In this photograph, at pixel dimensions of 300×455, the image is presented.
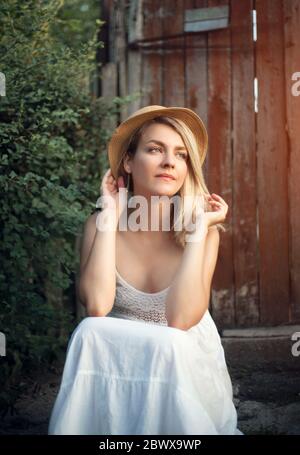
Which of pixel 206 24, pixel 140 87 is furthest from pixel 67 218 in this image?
pixel 206 24

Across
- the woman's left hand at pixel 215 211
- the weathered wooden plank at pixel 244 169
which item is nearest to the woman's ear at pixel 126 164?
the woman's left hand at pixel 215 211

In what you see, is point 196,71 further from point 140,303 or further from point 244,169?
point 140,303

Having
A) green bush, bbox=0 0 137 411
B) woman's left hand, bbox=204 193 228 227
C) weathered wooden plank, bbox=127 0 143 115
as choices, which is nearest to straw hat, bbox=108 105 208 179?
woman's left hand, bbox=204 193 228 227

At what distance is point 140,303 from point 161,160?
2.25 feet

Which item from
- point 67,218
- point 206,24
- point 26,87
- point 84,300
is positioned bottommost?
point 84,300

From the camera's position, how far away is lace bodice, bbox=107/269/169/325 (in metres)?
2.89

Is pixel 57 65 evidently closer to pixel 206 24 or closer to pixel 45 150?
pixel 45 150

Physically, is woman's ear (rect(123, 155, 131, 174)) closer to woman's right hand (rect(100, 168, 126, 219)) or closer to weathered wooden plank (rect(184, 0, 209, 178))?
woman's right hand (rect(100, 168, 126, 219))

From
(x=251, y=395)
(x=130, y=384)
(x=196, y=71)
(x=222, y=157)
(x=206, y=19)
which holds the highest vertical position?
(x=206, y=19)

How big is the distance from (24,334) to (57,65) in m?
1.79

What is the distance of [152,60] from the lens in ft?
15.9

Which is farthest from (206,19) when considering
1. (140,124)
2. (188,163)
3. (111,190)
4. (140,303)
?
(140,303)

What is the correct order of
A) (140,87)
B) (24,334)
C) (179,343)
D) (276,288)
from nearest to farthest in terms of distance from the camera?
(179,343) < (24,334) < (276,288) < (140,87)

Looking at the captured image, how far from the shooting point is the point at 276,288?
4.56m
